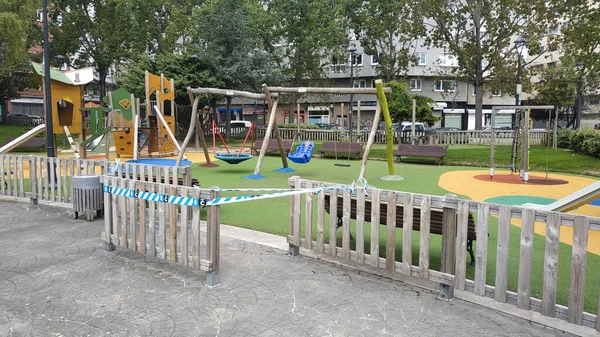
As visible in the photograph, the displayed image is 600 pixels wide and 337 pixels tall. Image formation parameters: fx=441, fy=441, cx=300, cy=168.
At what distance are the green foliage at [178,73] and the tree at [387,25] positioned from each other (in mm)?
15273

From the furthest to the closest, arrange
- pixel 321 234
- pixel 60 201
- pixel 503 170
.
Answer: pixel 503 170 < pixel 60 201 < pixel 321 234

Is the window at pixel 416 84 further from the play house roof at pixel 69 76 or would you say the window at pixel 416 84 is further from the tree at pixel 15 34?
the play house roof at pixel 69 76

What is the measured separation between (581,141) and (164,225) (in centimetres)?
2267

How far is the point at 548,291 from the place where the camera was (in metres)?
3.84

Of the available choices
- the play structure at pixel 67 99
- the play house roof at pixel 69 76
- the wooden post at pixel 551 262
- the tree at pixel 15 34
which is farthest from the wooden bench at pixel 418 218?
the tree at pixel 15 34

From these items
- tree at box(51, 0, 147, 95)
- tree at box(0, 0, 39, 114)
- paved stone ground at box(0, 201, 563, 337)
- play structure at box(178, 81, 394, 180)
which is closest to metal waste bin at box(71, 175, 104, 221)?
paved stone ground at box(0, 201, 563, 337)

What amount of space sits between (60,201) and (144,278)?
17.5 feet

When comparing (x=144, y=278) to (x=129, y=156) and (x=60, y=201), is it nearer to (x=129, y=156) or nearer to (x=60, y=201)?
(x=60, y=201)

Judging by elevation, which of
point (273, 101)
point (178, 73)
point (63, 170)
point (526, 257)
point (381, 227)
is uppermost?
point (178, 73)

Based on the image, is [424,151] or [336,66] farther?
[336,66]

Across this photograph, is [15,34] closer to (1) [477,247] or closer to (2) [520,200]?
(2) [520,200]

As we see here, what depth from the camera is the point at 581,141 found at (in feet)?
71.3

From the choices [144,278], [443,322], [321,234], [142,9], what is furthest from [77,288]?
[142,9]

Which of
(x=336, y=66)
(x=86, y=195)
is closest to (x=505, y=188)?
(x=86, y=195)
